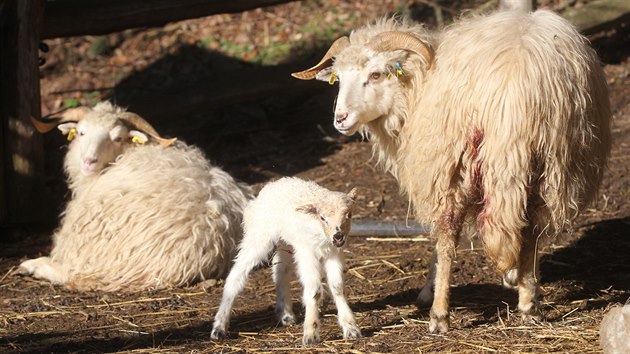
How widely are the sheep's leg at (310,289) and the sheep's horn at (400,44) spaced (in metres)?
1.52

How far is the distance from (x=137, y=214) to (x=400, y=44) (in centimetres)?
249

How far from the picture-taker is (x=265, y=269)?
25.3 ft

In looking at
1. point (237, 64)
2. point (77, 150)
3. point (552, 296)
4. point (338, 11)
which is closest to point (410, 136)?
point (552, 296)

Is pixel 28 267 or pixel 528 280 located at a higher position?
pixel 528 280

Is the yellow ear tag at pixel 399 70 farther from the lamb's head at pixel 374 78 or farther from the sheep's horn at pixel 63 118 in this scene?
the sheep's horn at pixel 63 118

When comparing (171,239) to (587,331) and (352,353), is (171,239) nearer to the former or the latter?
(352,353)

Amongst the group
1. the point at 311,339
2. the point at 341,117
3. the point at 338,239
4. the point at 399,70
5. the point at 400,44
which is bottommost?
the point at 311,339

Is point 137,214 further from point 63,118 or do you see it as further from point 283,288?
point 283,288

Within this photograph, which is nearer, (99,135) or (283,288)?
(283,288)

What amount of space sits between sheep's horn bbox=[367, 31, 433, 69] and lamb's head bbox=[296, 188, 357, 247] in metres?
1.18

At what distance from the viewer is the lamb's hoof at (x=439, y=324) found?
18.8ft

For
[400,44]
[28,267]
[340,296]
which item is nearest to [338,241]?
[340,296]

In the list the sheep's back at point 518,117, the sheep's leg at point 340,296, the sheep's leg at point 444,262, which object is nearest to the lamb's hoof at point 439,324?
the sheep's leg at point 444,262

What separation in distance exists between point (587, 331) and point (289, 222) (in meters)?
1.81
